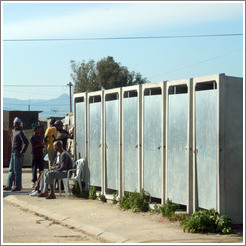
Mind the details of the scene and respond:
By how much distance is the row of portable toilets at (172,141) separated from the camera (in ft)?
31.4

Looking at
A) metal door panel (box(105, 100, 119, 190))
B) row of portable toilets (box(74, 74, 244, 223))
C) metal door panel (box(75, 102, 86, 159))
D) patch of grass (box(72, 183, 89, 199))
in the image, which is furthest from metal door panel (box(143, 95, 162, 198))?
metal door panel (box(75, 102, 86, 159))

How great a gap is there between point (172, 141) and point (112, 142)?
→ 2635mm

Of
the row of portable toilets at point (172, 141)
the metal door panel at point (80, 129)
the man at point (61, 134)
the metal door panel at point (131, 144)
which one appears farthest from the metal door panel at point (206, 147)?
the man at point (61, 134)

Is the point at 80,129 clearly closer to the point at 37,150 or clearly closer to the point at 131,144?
the point at 37,150

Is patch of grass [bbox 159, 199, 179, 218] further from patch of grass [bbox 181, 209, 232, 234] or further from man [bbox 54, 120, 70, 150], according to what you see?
man [bbox 54, 120, 70, 150]

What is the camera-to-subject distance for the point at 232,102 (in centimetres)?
956

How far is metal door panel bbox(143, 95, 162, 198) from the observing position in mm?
11453

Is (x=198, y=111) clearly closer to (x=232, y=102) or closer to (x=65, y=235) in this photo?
(x=232, y=102)

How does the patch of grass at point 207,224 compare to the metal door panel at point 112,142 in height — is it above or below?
below

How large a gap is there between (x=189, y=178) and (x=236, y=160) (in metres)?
1.05

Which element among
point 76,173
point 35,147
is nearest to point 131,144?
point 76,173

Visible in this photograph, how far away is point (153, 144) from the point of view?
459 inches

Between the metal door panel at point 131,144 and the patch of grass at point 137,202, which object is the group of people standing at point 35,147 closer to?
the metal door panel at point 131,144

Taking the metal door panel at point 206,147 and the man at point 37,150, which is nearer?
the metal door panel at point 206,147
